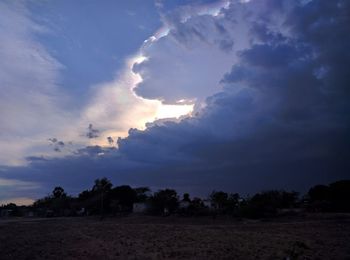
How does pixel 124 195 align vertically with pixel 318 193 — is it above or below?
above

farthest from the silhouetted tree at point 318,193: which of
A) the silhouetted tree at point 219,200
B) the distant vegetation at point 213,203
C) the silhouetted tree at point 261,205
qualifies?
the silhouetted tree at point 219,200

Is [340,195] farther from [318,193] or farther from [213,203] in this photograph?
[213,203]

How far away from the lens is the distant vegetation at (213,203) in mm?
66938

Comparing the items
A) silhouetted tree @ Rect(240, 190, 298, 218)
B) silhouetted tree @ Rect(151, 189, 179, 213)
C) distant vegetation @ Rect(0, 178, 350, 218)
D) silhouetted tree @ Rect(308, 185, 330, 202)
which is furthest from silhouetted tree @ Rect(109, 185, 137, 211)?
silhouetted tree @ Rect(308, 185, 330, 202)

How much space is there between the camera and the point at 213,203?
260ft

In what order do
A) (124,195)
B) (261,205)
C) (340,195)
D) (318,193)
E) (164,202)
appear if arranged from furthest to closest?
(124,195)
(318,193)
(164,202)
(340,195)
(261,205)

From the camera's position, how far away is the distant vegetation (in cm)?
6694

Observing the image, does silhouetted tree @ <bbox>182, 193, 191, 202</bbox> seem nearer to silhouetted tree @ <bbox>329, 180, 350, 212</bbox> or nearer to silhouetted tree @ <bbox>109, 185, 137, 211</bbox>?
silhouetted tree @ <bbox>109, 185, 137, 211</bbox>

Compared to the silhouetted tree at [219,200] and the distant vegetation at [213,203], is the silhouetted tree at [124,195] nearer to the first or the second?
the distant vegetation at [213,203]

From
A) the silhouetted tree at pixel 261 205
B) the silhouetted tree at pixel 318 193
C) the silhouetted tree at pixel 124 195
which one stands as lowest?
the silhouetted tree at pixel 261 205

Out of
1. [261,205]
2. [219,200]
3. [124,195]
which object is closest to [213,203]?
[219,200]

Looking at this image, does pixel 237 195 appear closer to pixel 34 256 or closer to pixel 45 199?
pixel 34 256

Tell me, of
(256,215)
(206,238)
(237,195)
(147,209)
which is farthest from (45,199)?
(206,238)

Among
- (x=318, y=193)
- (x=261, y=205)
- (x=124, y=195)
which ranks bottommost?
(x=261, y=205)
